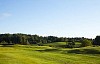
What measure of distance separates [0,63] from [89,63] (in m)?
18.3

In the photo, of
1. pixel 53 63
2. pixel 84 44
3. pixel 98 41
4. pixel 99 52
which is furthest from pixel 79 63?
pixel 98 41

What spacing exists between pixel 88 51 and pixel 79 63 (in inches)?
1146

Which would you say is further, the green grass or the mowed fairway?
the green grass

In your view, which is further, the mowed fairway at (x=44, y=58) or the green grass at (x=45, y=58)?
the green grass at (x=45, y=58)

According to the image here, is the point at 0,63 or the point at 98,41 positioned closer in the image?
the point at 0,63

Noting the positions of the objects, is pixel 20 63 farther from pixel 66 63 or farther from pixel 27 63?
pixel 66 63

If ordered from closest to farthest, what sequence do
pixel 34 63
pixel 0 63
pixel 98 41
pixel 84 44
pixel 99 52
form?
pixel 0 63
pixel 34 63
pixel 99 52
pixel 84 44
pixel 98 41

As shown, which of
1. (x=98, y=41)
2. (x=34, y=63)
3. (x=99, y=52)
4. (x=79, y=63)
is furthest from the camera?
(x=98, y=41)

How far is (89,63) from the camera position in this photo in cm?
4578

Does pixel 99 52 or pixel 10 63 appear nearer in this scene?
pixel 10 63

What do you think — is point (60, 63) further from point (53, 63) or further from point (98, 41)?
point (98, 41)

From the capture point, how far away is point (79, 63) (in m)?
45.4

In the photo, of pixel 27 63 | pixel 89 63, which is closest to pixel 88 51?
pixel 89 63

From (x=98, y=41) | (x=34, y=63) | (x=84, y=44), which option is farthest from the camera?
(x=98, y=41)
